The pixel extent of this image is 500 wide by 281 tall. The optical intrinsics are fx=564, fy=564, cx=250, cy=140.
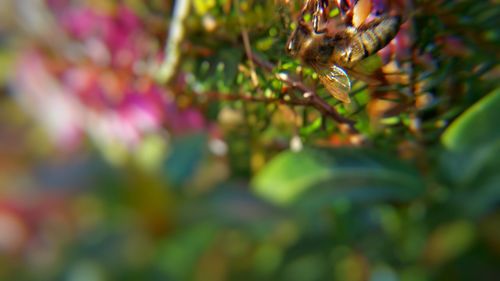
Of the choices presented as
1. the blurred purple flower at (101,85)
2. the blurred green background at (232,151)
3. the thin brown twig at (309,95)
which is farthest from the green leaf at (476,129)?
the blurred purple flower at (101,85)

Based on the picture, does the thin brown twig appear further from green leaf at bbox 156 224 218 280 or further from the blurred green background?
green leaf at bbox 156 224 218 280

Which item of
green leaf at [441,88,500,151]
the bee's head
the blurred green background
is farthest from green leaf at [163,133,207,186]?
the bee's head

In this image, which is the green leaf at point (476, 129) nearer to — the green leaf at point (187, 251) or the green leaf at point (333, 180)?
the green leaf at point (333, 180)

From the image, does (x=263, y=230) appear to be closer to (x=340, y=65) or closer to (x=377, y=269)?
(x=377, y=269)

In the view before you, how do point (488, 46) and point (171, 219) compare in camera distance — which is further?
point (171, 219)

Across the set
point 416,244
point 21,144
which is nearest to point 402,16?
point 416,244

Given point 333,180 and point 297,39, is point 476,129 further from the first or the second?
point 297,39
